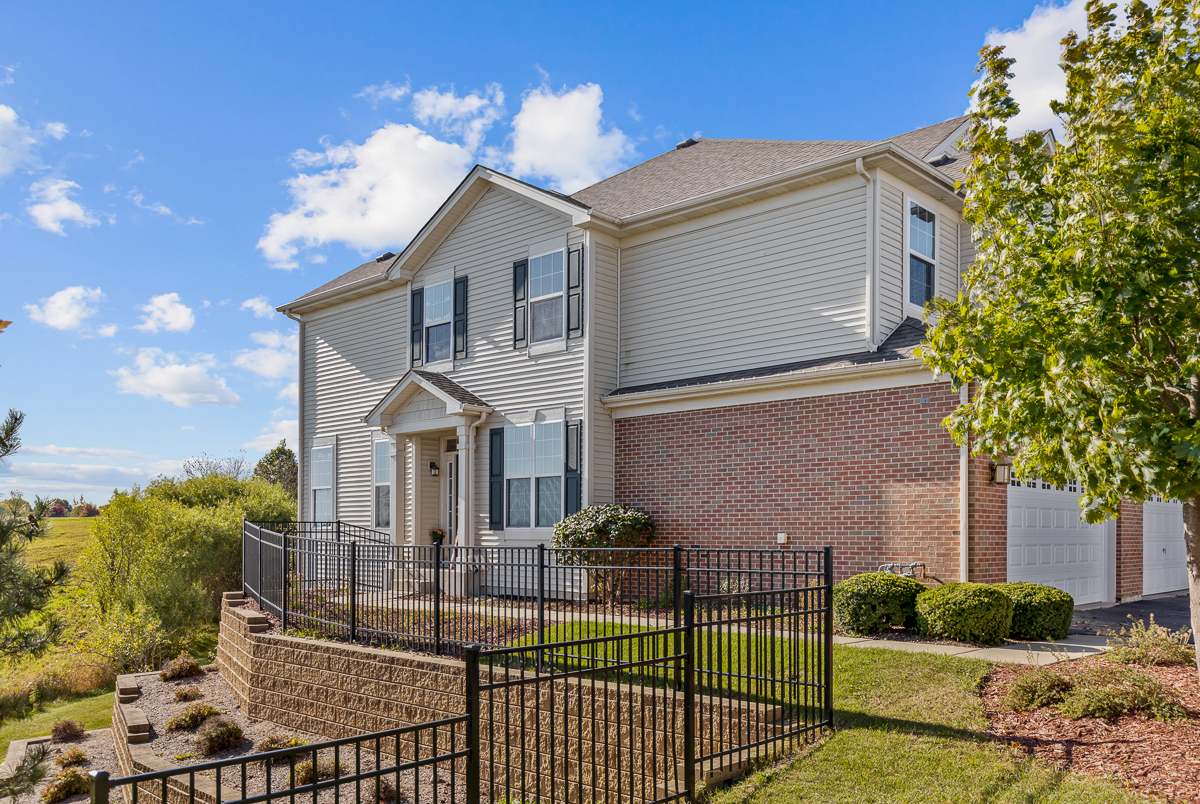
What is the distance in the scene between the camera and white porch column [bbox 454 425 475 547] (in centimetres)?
1716

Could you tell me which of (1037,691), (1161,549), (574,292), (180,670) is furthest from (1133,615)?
(180,670)

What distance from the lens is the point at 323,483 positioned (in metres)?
21.9

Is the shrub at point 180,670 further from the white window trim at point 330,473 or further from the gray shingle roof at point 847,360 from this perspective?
the gray shingle roof at point 847,360

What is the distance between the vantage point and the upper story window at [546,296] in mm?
16219

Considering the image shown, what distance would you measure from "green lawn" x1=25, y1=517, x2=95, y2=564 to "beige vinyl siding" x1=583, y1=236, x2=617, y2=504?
804 centimetres

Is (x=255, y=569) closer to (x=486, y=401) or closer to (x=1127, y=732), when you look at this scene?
(x=486, y=401)

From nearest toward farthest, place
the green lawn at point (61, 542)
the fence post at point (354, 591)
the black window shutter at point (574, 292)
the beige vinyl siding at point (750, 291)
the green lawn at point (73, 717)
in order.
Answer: the green lawn at point (61, 542)
the fence post at point (354, 591)
the beige vinyl siding at point (750, 291)
the green lawn at point (73, 717)
the black window shutter at point (574, 292)

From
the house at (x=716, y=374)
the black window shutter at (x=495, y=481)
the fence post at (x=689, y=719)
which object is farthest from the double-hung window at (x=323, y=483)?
the fence post at (x=689, y=719)

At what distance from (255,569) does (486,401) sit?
5.25 metres

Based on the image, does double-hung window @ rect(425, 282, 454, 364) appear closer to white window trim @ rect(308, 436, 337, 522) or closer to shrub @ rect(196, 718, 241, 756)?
white window trim @ rect(308, 436, 337, 522)

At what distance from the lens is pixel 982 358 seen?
675cm

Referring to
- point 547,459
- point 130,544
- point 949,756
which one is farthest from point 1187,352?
point 130,544

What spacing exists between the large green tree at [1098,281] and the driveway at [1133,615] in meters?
5.43

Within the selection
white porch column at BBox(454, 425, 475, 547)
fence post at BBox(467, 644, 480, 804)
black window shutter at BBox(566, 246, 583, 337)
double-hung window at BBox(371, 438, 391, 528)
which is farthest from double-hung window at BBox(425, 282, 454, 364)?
fence post at BBox(467, 644, 480, 804)
